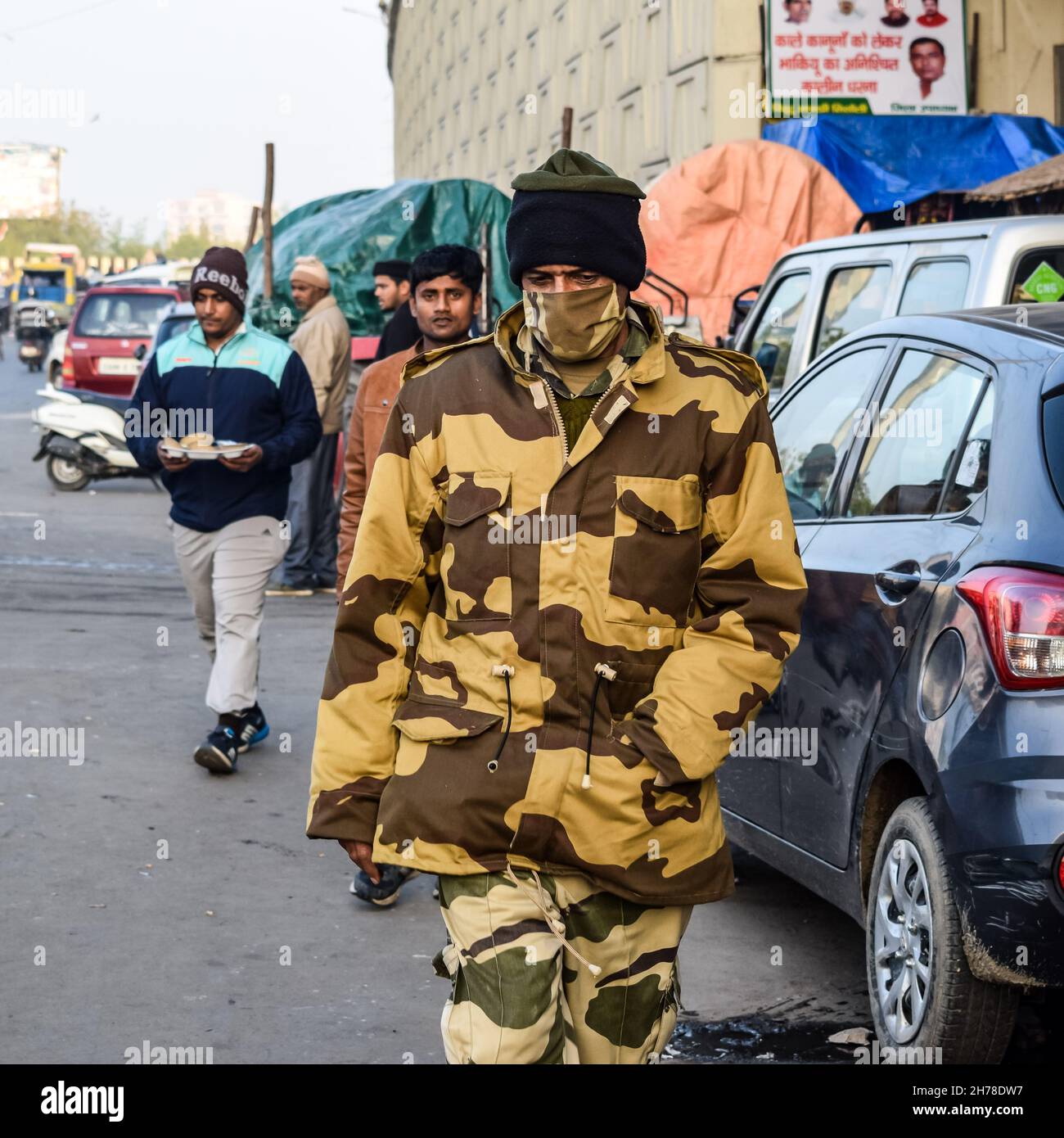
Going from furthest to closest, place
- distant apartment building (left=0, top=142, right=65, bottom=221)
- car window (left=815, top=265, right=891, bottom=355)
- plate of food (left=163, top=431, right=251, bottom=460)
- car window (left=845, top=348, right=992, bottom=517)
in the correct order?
distant apartment building (left=0, top=142, right=65, bottom=221), car window (left=815, top=265, right=891, bottom=355), plate of food (left=163, top=431, right=251, bottom=460), car window (left=845, top=348, right=992, bottom=517)

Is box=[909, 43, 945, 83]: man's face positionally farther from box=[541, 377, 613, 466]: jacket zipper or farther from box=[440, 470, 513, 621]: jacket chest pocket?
box=[440, 470, 513, 621]: jacket chest pocket

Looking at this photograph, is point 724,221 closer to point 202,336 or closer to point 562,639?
point 202,336

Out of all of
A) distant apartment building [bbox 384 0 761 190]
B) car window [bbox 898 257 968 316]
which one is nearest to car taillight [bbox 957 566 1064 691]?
car window [bbox 898 257 968 316]

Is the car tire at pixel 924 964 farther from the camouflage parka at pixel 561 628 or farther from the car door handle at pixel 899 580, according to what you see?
the camouflage parka at pixel 561 628

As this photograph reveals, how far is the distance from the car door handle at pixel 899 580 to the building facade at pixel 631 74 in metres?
17.3

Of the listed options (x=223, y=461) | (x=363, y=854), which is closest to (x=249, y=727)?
(x=223, y=461)

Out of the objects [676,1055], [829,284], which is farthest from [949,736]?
[829,284]

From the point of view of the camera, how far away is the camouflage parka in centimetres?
296

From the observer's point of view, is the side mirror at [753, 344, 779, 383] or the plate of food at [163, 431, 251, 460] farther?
A: the side mirror at [753, 344, 779, 383]

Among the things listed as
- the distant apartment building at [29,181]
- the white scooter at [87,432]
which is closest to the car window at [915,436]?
the white scooter at [87,432]

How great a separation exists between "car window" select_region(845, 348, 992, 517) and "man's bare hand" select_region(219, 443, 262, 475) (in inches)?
114

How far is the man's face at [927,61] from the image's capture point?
2019cm
